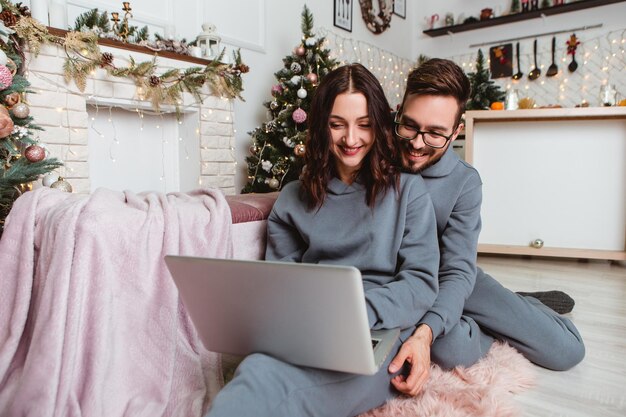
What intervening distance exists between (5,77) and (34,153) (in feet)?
0.97

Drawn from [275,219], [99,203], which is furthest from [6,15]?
[275,219]

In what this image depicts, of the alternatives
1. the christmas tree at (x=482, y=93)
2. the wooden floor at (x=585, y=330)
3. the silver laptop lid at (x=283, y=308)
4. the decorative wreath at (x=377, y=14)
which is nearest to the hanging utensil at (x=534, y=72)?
the christmas tree at (x=482, y=93)

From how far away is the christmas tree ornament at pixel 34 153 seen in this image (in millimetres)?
1887

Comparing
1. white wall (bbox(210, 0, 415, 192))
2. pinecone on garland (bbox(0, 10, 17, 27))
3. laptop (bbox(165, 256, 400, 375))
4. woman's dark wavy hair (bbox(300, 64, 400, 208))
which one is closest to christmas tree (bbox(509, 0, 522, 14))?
white wall (bbox(210, 0, 415, 192))

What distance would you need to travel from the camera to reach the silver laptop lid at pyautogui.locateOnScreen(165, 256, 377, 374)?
0.71 meters

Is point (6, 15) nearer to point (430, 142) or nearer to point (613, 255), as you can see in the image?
point (430, 142)

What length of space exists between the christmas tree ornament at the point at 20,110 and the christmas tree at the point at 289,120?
4.64 feet

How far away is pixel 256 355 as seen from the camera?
87 centimetres

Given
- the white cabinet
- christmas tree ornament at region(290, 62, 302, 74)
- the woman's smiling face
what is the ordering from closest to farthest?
the woman's smiling face < the white cabinet < christmas tree ornament at region(290, 62, 302, 74)

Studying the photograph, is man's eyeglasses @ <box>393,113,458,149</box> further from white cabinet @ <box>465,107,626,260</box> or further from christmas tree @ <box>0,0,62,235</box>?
white cabinet @ <box>465,107,626,260</box>

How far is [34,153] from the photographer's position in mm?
1887

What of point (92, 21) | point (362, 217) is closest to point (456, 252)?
point (362, 217)

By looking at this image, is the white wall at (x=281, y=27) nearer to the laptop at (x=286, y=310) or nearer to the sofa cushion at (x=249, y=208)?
the sofa cushion at (x=249, y=208)

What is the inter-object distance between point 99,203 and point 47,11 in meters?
1.57
